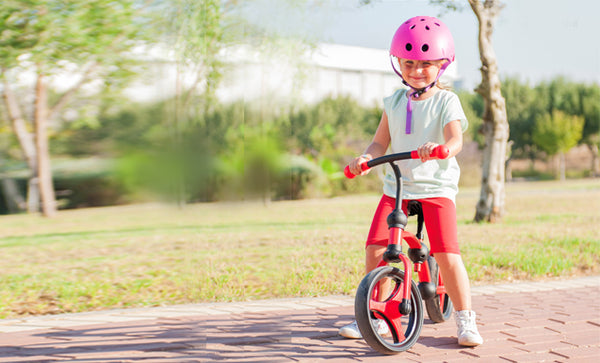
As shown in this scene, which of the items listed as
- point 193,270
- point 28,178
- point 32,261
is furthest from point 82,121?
point 193,270

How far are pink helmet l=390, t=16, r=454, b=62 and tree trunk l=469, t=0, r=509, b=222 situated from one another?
636cm

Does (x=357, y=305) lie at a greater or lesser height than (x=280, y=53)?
lesser

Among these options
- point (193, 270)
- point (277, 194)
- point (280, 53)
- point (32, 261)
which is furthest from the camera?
point (32, 261)

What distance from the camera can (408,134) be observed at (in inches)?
119

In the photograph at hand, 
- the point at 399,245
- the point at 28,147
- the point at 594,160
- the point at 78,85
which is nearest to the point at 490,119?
the point at 78,85

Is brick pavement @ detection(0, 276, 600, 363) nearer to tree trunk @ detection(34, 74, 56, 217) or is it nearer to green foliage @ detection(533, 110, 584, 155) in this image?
tree trunk @ detection(34, 74, 56, 217)

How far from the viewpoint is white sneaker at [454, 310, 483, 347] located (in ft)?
9.67

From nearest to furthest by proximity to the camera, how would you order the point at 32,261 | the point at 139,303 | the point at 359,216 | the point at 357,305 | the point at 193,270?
the point at 357,305 < the point at 139,303 < the point at 193,270 < the point at 32,261 < the point at 359,216

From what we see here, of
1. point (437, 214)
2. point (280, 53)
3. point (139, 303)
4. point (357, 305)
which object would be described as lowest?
point (139, 303)

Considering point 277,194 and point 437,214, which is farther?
point 437,214

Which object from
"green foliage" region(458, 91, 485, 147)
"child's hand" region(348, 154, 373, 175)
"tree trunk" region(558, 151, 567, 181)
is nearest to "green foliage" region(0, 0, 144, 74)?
"child's hand" region(348, 154, 373, 175)

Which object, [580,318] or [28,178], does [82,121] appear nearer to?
[28,178]

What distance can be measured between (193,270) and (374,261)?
230 cm

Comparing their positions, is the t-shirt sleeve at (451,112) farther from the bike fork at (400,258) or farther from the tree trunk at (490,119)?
the tree trunk at (490,119)
